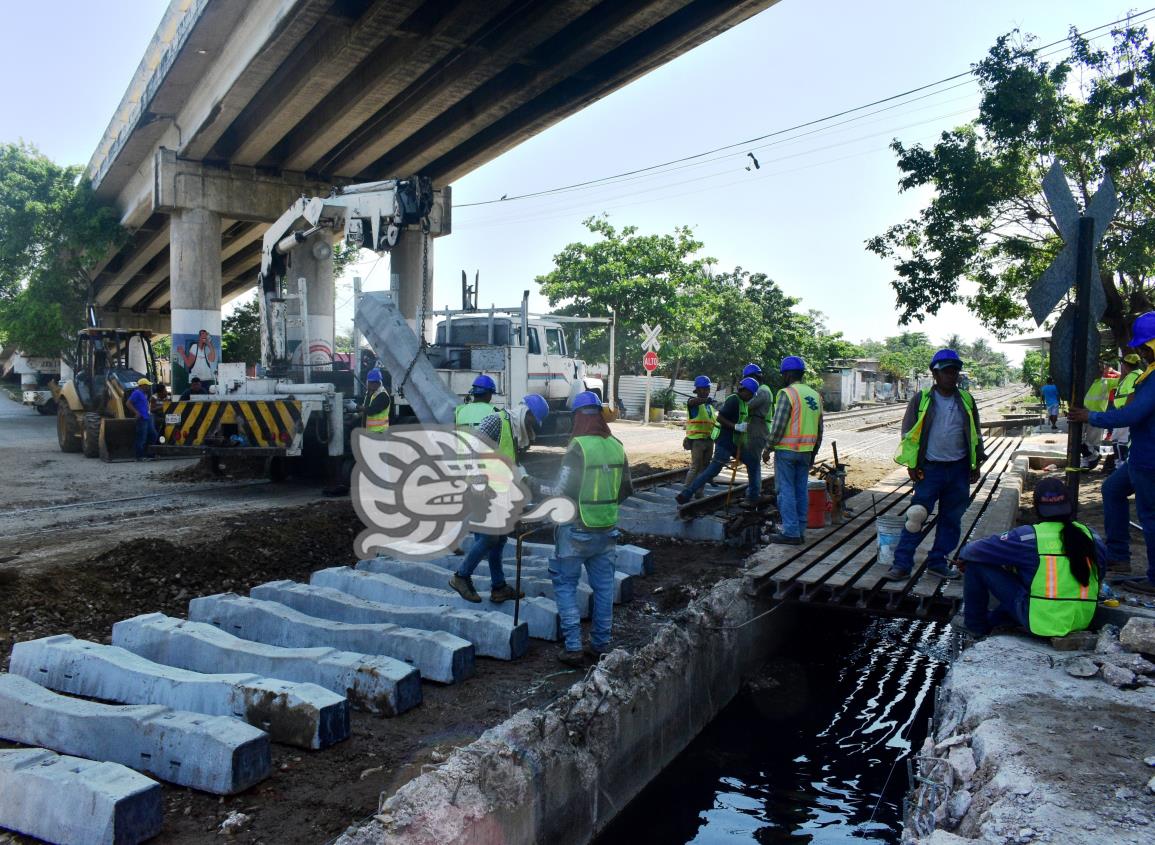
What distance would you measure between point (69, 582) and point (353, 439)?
5.33 m

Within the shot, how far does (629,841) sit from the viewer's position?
4.86m

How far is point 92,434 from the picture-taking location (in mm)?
15641

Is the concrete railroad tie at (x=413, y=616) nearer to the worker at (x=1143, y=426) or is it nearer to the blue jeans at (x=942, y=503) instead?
the blue jeans at (x=942, y=503)

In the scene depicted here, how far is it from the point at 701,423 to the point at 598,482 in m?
4.74

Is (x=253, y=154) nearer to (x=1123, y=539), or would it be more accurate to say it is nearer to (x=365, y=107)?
(x=365, y=107)

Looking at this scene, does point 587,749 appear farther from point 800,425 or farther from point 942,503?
point 800,425

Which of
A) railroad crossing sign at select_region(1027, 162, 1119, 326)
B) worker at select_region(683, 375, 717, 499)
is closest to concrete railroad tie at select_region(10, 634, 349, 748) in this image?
railroad crossing sign at select_region(1027, 162, 1119, 326)

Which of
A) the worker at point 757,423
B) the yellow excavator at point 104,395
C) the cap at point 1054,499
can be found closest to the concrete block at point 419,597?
the cap at point 1054,499

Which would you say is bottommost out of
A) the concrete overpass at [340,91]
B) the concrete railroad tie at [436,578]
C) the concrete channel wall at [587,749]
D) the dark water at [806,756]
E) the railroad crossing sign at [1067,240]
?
the dark water at [806,756]

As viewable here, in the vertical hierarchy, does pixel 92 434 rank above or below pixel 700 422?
below

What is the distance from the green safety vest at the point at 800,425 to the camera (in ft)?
24.8

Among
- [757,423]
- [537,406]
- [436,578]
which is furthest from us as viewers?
[757,423]

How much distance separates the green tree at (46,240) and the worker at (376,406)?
20.7 m

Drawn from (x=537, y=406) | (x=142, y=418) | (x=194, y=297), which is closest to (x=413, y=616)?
(x=537, y=406)
